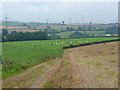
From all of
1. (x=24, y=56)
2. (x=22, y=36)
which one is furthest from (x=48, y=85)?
(x=22, y=36)

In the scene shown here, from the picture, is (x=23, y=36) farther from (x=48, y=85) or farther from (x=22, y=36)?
(x=48, y=85)

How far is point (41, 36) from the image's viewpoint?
72562mm

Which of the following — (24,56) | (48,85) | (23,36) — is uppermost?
(23,36)

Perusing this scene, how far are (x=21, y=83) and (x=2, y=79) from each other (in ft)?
8.14

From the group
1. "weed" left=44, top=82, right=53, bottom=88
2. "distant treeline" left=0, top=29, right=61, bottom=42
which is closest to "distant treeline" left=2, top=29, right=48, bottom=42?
"distant treeline" left=0, top=29, right=61, bottom=42

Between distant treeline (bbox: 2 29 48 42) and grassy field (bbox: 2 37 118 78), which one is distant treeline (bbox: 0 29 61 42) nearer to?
distant treeline (bbox: 2 29 48 42)

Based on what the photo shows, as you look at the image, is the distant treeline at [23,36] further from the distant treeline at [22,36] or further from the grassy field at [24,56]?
the grassy field at [24,56]

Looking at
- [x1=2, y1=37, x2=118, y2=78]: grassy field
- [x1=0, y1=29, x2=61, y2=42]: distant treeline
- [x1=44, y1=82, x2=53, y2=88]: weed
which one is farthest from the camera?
[x1=0, y1=29, x2=61, y2=42]: distant treeline

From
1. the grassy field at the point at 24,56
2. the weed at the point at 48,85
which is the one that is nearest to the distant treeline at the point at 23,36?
the grassy field at the point at 24,56

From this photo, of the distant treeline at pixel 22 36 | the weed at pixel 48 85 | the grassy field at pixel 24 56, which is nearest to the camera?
the weed at pixel 48 85

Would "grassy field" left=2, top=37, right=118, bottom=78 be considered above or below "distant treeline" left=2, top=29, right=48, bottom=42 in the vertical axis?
below

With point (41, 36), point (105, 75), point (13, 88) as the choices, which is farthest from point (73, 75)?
point (41, 36)

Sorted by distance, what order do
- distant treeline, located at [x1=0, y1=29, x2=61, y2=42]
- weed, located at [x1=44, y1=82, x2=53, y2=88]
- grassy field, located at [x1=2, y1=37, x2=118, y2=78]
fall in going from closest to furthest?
weed, located at [x1=44, y1=82, x2=53, y2=88] → grassy field, located at [x1=2, y1=37, x2=118, y2=78] → distant treeline, located at [x1=0, y1=29, x2=61, y2=42]

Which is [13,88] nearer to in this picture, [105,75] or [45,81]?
[45,81]
